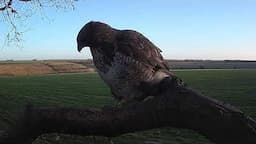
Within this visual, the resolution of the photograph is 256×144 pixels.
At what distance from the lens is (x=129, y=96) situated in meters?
6.46

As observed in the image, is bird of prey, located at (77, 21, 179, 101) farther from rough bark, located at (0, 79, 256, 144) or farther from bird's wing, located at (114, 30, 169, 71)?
rough bark, located at (0, 79, 256, 144)

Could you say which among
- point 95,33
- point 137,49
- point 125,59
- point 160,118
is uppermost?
point 95,33

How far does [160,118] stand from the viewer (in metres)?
4.65

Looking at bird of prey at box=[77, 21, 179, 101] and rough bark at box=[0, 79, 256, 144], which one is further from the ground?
bird of prey at box=[77, 21, 179, 101]

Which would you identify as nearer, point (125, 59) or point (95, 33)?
point (95, 33)

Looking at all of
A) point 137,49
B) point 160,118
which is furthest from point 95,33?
point 160,118

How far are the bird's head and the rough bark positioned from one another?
1.47 m

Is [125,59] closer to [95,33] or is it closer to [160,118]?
[95,33]

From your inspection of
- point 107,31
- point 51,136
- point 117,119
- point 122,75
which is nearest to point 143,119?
point 117,119

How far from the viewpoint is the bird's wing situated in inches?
254

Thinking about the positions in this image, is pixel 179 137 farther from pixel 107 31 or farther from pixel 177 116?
pixel 177 116

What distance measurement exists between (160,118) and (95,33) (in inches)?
66.8

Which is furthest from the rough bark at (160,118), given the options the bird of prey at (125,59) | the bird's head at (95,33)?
the bird's head at (95,33)

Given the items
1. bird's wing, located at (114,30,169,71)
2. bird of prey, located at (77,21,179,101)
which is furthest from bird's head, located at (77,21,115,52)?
bird's wing, located at (114,30,169,71)
